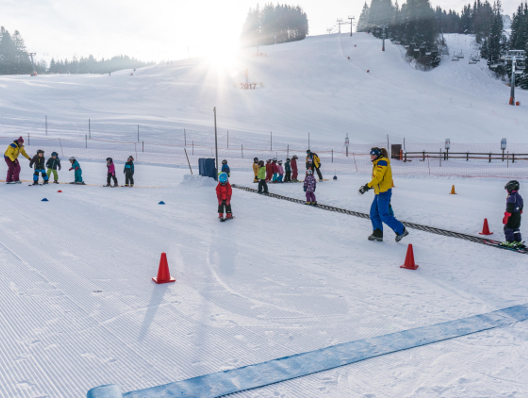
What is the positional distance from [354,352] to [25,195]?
11744mm

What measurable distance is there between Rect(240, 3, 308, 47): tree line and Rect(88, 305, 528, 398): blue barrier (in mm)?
132638

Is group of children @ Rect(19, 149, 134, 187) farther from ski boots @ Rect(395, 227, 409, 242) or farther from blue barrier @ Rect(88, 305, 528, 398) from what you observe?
blue barrier @ Rect(88, 305, 528, 398)

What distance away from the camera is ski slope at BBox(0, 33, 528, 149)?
38.3 meters

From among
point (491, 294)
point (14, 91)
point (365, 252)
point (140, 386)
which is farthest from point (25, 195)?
point (14, 91)

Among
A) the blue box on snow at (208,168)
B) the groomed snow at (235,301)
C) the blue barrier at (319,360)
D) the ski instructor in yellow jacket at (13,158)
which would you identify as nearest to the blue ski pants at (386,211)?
the groomed snow at (235,301)

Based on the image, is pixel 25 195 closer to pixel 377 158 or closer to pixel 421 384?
pixel 377 158

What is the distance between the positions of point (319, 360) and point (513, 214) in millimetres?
5551

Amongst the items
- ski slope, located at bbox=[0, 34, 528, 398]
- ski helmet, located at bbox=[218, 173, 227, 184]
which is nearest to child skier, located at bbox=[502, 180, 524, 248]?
ski slope, located at bbox=[0, 34, 528, 398]

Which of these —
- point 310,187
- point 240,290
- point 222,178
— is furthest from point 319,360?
point 310,187

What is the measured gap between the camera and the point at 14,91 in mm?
55469

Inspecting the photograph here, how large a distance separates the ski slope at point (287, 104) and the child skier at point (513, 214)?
2763 cm

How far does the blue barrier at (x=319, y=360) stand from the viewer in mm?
3045

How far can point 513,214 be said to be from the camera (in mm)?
7359

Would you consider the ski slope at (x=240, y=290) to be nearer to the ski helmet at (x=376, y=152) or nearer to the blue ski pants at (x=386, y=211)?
the blue ski pants at (x=386, y=211)
